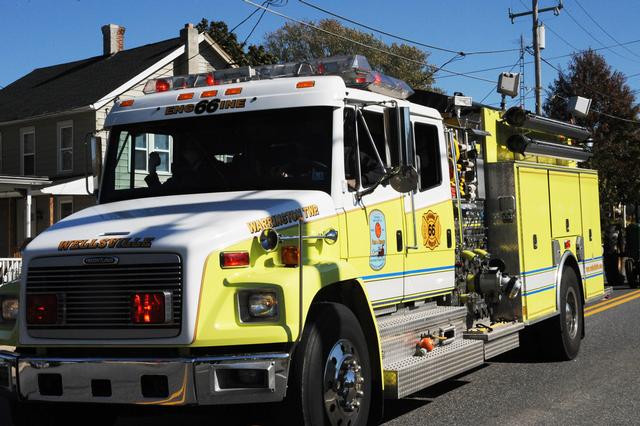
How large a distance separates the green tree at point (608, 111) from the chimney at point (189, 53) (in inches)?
661

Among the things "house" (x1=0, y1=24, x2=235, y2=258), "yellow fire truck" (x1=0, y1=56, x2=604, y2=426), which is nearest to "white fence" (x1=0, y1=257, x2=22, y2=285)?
"house" (x1=0, y1=24, x2=235, y2=258)

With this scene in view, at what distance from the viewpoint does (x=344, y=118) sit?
6.16 metres

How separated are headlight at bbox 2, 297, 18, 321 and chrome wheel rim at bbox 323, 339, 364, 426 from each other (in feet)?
6.52

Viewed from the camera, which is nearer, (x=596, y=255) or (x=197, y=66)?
(x=596, y=255)

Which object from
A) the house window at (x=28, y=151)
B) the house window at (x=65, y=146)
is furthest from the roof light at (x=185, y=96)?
the house window at (x=28, y=151)

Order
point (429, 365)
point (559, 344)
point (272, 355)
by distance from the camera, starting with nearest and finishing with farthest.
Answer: point (272, 355) < point (429, 365) < point (559, 344)

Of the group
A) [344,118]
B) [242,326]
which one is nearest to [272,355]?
[242,326]

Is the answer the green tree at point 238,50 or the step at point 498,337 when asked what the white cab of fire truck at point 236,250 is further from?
the green tree at point 238,50

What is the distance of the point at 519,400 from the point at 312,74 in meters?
3.32

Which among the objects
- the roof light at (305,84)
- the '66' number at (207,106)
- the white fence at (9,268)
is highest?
the roof light at (305,84)

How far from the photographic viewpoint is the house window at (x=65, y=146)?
26.4m

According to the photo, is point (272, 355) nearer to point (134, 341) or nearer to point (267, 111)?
point (134, 341)

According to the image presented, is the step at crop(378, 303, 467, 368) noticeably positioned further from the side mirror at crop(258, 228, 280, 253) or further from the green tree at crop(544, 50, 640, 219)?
the green tree at crop(544, 50, 640, 219)

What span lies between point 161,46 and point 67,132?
419cm
